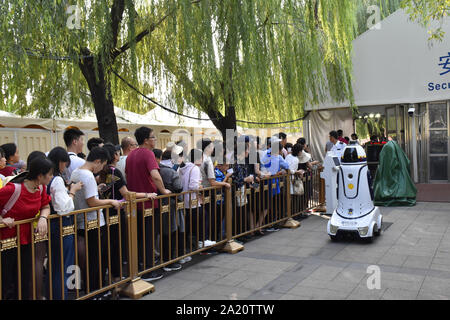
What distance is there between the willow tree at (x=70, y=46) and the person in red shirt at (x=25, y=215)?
2798mm

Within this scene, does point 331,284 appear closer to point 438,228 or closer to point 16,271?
point 16,271

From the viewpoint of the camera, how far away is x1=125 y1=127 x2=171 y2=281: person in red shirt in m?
5.16

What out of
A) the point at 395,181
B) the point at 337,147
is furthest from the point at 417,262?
the point at 395,181

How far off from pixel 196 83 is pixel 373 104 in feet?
22.8

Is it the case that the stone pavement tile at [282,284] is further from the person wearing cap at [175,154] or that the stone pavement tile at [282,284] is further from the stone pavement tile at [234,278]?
the person wearing cap at [175,154]

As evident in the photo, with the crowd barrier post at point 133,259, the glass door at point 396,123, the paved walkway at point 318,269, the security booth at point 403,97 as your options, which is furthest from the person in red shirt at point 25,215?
the glass door at point 396,123

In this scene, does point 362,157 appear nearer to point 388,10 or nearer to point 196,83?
point 196,83

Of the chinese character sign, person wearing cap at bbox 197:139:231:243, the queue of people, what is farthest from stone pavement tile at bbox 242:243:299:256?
the chinese character sign

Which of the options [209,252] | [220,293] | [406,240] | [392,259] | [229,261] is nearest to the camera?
[220,293]

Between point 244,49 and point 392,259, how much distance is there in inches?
182

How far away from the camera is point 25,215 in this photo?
3.79m

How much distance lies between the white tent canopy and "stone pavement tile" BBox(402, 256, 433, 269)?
7613mm

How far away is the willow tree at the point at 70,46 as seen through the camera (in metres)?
5.91

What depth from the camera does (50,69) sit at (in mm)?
7395
